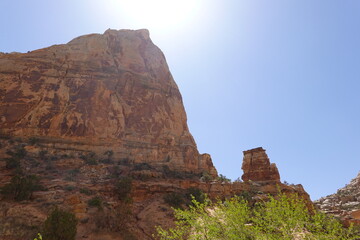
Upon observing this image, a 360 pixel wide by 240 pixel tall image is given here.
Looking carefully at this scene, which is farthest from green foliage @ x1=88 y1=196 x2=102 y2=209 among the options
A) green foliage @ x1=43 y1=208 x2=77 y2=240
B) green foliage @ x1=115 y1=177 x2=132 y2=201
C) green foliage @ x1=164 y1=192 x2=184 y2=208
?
green foliage @ x1=164 y1=192 x2=184 y2=208

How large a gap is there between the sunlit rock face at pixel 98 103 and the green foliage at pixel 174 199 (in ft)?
35.7

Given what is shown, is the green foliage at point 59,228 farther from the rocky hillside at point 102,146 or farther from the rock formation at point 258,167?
the rock formation at point 258,167

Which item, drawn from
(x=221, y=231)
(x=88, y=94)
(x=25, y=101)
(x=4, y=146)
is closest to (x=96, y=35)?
(x=88, y=94)

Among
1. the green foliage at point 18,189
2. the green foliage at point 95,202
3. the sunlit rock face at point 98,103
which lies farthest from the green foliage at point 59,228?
the sunlit rock face at point 98,103

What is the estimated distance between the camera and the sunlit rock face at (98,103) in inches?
1315

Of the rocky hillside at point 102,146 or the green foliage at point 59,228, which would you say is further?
the rocky hillside at point 102,146

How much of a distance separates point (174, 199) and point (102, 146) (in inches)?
596

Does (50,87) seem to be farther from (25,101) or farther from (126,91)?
(126,91)

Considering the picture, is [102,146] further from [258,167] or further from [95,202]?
[258,167]

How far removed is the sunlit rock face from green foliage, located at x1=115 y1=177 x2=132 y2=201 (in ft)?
36.5

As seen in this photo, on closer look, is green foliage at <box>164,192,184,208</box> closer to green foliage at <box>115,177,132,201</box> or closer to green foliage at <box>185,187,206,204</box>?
green foliage at <box>185,187,206,204</box>

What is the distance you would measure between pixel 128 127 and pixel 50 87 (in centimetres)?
1251

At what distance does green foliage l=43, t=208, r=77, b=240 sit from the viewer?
43.4ft

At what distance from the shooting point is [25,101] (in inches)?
1341
